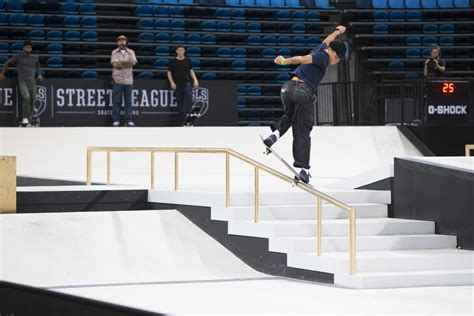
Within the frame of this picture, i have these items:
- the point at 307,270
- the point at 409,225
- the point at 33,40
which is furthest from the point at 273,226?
the point at 33,40

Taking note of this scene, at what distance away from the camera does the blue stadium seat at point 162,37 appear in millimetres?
27031

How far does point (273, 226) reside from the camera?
12.0 meters

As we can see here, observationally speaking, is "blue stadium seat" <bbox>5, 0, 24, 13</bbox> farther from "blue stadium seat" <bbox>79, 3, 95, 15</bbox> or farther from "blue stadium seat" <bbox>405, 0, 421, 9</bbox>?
"blue stadium seat" <bbox>405, 0, 421, 9</bbox>

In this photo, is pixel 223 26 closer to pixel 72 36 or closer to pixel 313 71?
pixel 72 36

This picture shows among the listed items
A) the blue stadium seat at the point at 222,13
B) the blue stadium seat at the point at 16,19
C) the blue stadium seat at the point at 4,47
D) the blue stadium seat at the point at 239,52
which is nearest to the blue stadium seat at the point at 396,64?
the blue stadium seat at the point at 239,52

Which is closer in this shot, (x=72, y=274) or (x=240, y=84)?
(x=72, y=274)

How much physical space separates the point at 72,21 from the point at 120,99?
18.6 feet

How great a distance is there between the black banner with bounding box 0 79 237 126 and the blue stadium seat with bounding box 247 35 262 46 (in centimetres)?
536

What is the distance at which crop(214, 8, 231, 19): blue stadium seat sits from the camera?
91.1 feet

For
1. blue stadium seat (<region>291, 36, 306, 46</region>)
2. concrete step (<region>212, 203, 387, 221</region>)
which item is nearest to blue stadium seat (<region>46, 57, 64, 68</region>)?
blue stadium seat (<region>291, 36, 306, 46</region>)

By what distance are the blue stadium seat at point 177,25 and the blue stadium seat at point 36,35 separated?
3.25m

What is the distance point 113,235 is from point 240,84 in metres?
15.6

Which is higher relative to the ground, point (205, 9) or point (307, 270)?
point (205, 9)

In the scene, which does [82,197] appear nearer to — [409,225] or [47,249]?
[47,249]
